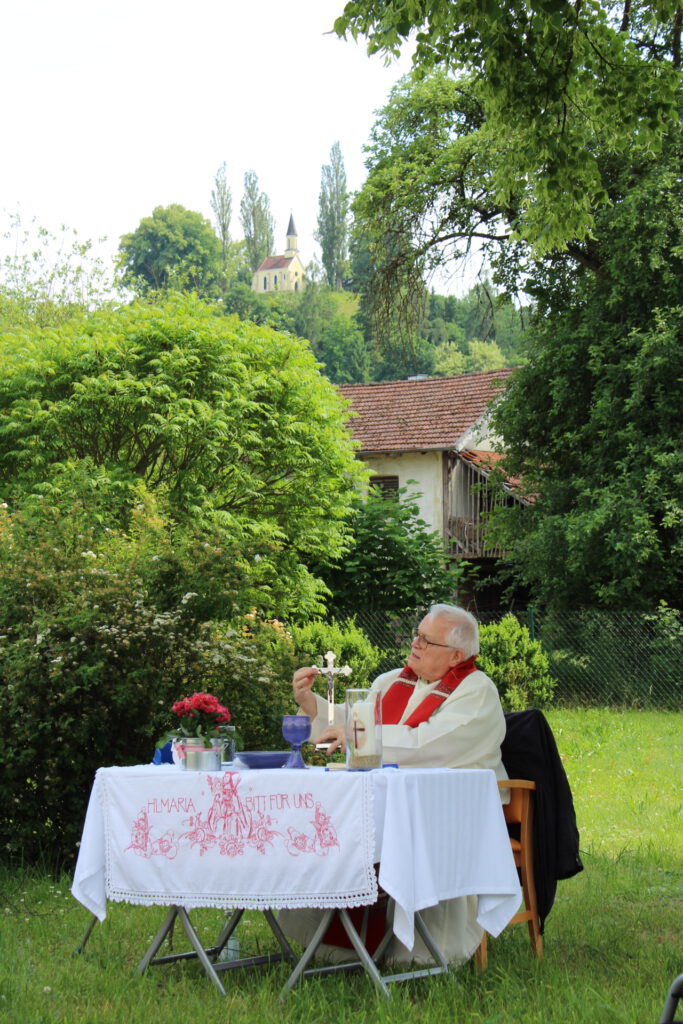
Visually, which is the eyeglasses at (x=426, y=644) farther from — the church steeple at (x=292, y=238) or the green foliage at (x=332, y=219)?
the church steeple at (x=292, y=238)

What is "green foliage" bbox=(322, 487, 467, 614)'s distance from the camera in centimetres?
2081

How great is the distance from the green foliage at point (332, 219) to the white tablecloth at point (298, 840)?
118 meters

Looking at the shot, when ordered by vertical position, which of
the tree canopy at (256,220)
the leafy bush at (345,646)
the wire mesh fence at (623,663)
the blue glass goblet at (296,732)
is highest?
the tree canopy at (256,220)

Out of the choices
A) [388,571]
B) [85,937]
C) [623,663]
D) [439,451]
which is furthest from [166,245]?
[85,937]

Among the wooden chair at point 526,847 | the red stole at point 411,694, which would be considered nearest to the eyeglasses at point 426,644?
the red stole at point 411,694

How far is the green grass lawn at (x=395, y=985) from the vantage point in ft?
16.5

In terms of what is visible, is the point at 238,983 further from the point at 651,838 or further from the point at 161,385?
the point at 161,385

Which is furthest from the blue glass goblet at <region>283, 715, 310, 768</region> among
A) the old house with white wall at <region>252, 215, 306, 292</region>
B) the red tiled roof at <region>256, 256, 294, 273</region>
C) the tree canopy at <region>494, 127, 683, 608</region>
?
the red tiled roof at <region>256, 256, 294, 273</region>

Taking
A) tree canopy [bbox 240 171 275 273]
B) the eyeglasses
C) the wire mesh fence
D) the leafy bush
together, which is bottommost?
the wire mesh fence

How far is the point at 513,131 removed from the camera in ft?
32.8

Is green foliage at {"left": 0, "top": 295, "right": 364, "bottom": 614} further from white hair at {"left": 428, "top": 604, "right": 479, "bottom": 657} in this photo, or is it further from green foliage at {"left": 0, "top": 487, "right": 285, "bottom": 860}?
white hair at {"left": 428, "top": 604, "right": 479, "bottom": 657}

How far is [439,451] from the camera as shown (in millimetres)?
33188

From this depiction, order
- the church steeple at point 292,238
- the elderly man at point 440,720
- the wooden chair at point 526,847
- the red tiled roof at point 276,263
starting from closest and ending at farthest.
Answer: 1. the elderly man at point 440,720
2. the wooden chair at point 526,847
3. the red tiled roof at point 276,263
4. the church steeple at point 292,238

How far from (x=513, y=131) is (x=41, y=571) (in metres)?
5.04
